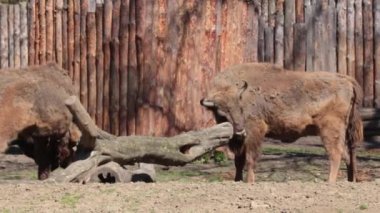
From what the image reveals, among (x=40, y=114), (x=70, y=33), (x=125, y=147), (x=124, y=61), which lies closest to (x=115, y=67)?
(x=124, y=61)

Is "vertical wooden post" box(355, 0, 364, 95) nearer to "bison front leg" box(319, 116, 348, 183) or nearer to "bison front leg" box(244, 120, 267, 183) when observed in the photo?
"bison front leg" box(319, 116, 348, 183)

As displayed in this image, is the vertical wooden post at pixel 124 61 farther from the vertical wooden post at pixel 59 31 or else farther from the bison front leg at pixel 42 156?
the bison front leg at pixel 42 156

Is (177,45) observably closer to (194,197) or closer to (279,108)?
(279,108)

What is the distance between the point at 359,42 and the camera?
50.0ft

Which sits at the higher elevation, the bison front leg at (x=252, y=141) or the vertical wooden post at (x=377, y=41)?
the vertical wooden post at (x=377, y=41)

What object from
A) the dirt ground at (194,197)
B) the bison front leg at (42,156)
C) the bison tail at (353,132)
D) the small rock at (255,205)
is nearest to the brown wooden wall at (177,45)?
the bison front leg at (42,156)

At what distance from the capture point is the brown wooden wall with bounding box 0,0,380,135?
46.5 ft

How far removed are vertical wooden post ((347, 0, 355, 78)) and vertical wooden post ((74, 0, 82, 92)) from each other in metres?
4.07

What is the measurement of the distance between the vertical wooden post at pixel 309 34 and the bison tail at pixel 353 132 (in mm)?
5063

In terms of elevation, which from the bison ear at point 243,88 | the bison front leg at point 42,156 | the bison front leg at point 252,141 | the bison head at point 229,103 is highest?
the bison ear at point 243,88

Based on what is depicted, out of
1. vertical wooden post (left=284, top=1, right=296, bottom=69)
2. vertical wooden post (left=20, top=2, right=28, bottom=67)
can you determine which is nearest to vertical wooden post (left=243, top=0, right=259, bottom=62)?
vertical wooden post (left=284, top=1, right=296, bottom=69)

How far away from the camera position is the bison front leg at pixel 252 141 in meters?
9.94

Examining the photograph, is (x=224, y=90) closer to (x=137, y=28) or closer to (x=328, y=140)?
(x=328, y=140)

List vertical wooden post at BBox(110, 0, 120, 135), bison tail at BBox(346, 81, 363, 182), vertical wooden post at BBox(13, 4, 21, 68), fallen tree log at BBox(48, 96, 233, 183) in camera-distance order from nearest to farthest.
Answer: fallen tree log at BBox(48, 96, 233, 183)
bison tail at BBox(346, 81, 363, 182)
vertical wooden post at BBox(110, 0, 120, 135)
vertical wooden post at BBox(13, 4, 21, 68)
